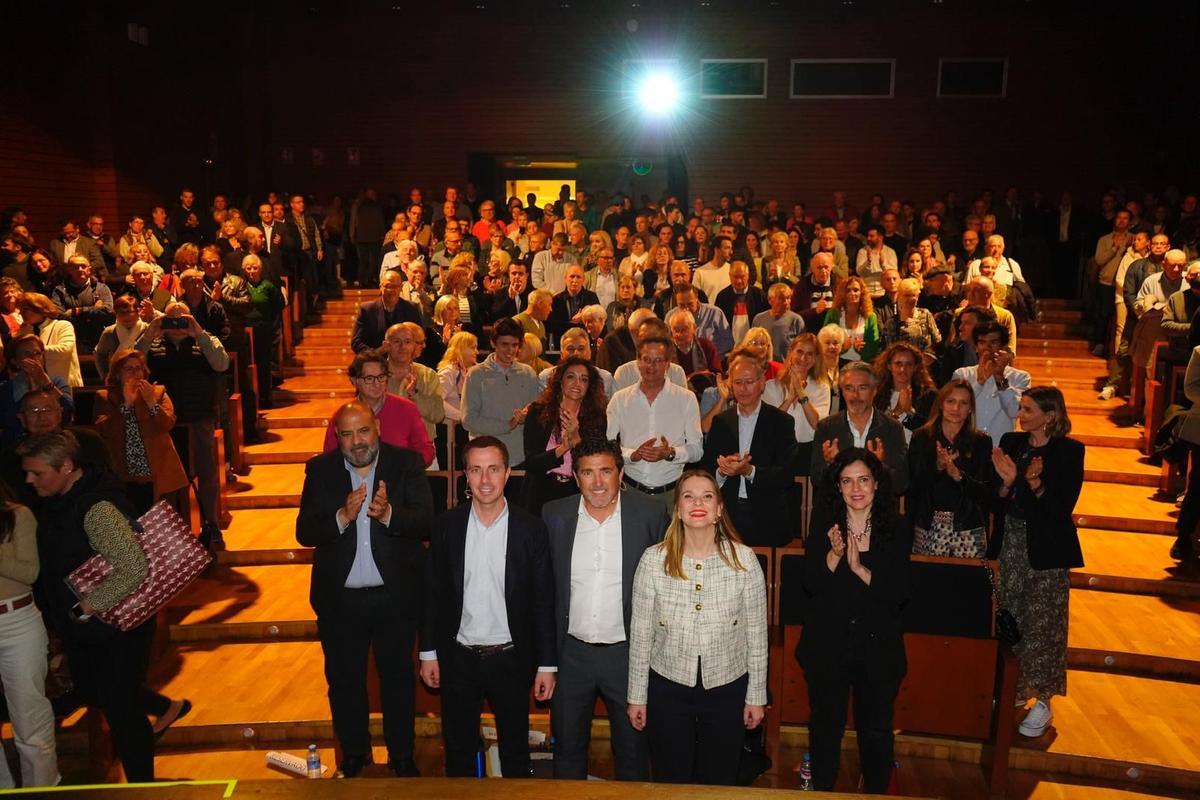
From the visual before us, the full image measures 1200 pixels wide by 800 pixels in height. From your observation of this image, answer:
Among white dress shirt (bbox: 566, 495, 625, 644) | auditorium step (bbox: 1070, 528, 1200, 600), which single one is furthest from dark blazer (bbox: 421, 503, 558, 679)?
auditorium step (bbox: 1070, 528, 1200, 600)

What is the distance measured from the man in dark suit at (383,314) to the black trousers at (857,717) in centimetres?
404

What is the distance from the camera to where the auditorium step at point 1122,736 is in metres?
4.23

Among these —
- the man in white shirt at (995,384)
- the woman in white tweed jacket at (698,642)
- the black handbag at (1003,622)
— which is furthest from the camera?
the man in white shirt at (995,384)

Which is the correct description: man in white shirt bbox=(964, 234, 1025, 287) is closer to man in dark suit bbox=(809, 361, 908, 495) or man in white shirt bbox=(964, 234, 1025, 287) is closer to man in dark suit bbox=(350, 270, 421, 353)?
man in dark suit bbox=(809, 361, 908, 495)

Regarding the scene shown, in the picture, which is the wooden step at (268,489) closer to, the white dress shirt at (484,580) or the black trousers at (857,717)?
the white dress shirt at (484,580)

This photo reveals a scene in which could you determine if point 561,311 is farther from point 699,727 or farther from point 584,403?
point 699,727

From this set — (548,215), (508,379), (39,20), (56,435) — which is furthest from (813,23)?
(56,435)

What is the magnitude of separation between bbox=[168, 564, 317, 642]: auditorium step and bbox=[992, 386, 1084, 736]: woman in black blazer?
345 cm

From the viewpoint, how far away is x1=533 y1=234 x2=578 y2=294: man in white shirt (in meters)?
9.05

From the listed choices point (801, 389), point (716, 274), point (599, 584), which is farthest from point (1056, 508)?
point (716, 274)

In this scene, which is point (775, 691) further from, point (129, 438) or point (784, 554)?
point (129, 438)

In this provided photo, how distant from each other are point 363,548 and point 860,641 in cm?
183

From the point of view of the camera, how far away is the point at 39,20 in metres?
10.5

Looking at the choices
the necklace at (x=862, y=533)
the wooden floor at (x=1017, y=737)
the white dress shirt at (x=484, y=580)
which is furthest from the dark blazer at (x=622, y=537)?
the wooden floor at (x=1017, y=737)
